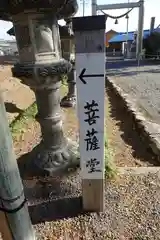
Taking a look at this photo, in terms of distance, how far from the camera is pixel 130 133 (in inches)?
155

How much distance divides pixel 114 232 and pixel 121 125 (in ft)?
9.33

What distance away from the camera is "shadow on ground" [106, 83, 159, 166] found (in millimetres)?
3098

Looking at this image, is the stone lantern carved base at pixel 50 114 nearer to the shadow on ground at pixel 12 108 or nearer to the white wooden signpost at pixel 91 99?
the white wooden signpost at pixel 91 99

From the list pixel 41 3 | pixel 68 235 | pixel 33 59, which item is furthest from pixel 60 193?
pixel 41 3

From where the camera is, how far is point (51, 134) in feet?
7.61

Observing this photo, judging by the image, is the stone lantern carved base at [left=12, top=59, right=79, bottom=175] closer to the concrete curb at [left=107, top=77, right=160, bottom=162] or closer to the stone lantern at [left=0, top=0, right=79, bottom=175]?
the stone lantern at [left=0, top=0, right=79, bottom=175]

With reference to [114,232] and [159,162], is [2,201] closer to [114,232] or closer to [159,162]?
[114,232]

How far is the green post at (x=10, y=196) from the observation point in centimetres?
110

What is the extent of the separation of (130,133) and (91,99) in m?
2.73

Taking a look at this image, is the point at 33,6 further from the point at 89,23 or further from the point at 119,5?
the point at 119,5

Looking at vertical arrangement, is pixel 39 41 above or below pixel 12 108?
above

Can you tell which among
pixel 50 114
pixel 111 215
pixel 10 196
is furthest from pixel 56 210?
pixel 50 114

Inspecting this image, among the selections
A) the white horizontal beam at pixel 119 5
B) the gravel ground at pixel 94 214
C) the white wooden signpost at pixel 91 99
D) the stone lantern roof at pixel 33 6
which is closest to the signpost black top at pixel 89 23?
the white wooden signpost at pixel 91 99

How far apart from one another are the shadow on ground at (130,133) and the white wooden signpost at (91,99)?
1.50 meters
